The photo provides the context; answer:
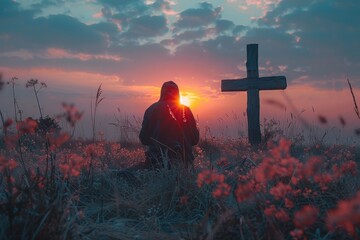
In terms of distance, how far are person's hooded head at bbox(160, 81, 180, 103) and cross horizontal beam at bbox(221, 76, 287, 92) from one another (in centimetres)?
451

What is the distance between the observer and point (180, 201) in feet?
9.73

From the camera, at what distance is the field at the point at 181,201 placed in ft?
6.55

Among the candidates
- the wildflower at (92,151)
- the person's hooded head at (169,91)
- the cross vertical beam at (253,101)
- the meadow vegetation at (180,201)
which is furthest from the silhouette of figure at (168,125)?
the cross vertical beam at (253,101)

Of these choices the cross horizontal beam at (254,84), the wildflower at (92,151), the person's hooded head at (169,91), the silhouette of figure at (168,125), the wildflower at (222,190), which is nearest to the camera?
the wildflower at (222,190)

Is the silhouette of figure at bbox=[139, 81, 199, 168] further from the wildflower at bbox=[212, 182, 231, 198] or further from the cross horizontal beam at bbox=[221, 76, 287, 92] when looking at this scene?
the cross horizontal beam at bbox=[221, 76, 287, 92]

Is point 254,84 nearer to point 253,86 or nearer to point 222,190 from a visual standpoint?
point 253,86

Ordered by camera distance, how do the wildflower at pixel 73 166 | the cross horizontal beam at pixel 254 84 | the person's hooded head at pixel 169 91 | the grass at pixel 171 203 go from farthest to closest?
the cross horizontal beam at pixel 254 84, the person's hooded head at pixel 169 91, the wildflower at pixel 73 166, the grass at pixel 171 203

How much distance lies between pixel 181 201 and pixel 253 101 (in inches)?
331

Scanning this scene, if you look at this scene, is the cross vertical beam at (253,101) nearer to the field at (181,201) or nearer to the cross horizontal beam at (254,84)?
the cross horizontal beam at (254,84)

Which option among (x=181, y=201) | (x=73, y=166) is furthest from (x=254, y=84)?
(x=73, y=166)

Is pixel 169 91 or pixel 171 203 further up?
pixel 169 91

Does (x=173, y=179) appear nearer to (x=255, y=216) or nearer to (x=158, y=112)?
(x=255, y=216)

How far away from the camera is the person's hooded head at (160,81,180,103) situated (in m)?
6.50

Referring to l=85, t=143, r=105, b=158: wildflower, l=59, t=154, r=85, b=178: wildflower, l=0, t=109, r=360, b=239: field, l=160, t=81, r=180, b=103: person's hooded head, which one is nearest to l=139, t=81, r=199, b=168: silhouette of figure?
l=160, t=81, r=180, b=103: person's hooded head
